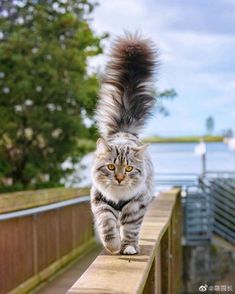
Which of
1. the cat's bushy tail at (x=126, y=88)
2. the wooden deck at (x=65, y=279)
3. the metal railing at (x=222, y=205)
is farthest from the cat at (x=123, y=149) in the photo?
the metal railing at (x=222, y=205)

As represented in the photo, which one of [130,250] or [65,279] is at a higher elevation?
[130,250]

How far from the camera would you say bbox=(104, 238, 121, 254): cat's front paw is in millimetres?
3096

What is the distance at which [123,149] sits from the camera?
3162 mm

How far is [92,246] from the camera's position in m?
8.94

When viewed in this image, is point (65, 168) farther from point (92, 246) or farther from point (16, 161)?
point (92, 246)

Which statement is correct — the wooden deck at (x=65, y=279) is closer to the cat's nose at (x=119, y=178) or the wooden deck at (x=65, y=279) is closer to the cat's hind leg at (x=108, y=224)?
the cat's hind leg at (x=108, y=224)

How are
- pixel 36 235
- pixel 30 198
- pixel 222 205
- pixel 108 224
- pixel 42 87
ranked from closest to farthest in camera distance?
pixel 108 224, pixel 30 198, pixel 36 235, pixel 42 87, pixel 222 205

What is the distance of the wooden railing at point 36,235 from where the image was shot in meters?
4.88

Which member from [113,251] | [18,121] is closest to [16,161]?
[18,121]

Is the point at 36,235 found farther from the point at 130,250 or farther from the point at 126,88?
the point at 130,250

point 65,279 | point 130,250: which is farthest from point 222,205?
point 130,250

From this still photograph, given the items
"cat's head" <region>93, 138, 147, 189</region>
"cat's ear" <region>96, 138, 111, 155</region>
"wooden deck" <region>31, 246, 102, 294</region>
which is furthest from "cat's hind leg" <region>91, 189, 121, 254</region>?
"wooden deck" <region>31, 246, 102, 294</region>

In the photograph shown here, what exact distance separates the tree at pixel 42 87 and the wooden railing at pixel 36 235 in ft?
8.89

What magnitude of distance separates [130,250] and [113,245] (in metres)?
0.09
